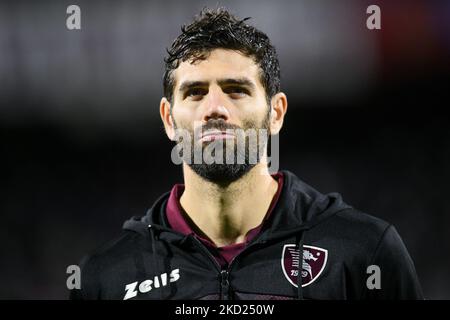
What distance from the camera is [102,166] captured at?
4172mm

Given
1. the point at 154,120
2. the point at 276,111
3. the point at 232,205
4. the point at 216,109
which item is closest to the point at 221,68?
the point at 216,109

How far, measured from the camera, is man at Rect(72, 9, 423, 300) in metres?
2.21

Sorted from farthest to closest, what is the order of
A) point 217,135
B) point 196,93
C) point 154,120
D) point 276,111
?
point 154,120 → point 276,111 → point 196,93 → point 217,135

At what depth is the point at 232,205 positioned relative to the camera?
2336mm

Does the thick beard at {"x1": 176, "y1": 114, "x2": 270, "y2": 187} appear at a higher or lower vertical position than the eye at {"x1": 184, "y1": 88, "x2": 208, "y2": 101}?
lower

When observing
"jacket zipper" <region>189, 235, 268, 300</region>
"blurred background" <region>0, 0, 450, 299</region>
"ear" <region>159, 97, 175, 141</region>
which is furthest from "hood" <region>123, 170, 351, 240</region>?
"blurred background" <region>0, 0, 450, 299</region>

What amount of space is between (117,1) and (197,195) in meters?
2.10

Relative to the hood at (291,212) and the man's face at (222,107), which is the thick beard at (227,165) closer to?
the man's face at (222,107)

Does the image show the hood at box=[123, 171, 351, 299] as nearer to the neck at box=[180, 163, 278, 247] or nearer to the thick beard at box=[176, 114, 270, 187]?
the neck at box=[180, 163, 278, 247]

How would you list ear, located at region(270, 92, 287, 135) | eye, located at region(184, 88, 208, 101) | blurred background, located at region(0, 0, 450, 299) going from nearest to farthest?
eye, located at region(184, 88, 208, 101), ear, located at region(270, 92, 287, 135), blurred background, located at region(0, 0, 450, 299)

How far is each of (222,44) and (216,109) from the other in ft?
0.85

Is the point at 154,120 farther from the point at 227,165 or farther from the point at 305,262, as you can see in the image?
the point at 305,262

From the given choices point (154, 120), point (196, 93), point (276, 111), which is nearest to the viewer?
point (196, 93)

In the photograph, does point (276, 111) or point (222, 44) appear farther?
point (276, 111)
